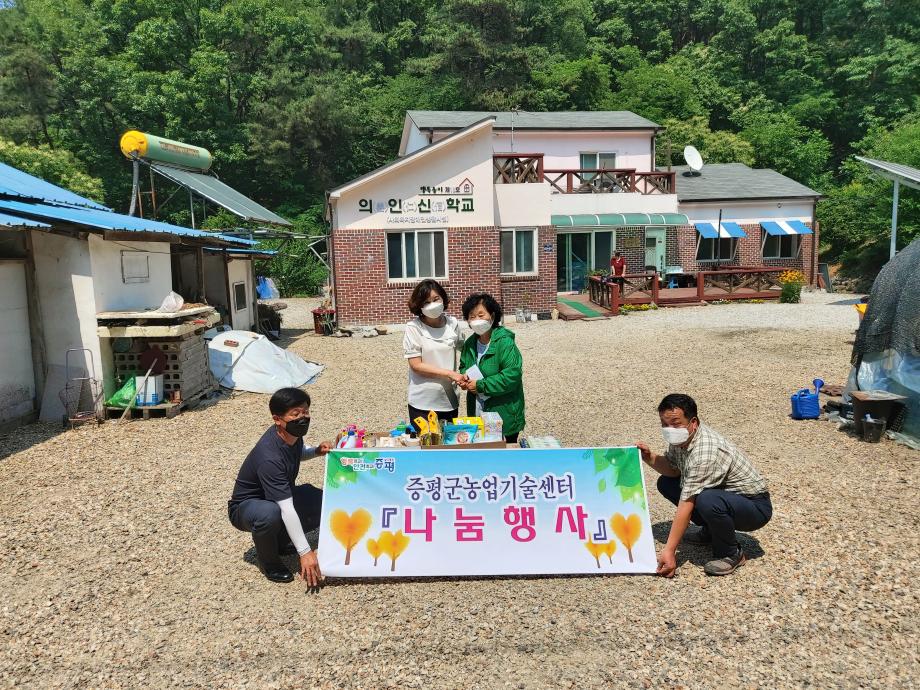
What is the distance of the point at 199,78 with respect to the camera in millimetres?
32688

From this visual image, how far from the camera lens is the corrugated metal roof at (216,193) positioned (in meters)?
13.3

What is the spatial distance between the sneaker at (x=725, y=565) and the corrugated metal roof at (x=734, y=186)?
827 inches

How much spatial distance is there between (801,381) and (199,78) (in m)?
32.0

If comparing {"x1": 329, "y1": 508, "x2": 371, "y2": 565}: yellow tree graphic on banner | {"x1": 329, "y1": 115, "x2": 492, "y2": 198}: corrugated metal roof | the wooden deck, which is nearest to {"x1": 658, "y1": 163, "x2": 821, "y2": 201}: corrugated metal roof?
the wooden deck

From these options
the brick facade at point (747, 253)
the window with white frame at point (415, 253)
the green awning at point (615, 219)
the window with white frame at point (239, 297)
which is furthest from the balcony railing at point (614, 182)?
the window with white frame at point (239, 297)

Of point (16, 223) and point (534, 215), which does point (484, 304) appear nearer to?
point (16, 223)

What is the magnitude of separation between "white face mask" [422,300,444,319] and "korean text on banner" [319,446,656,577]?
131 cm

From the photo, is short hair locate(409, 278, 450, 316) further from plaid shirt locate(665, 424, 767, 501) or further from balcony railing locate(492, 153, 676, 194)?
balcony railing locate(492, 153, 676, 194)

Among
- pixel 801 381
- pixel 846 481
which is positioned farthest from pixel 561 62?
pixel 846 481

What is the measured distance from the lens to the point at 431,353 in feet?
16.7

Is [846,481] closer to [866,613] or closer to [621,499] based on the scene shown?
[866,613]

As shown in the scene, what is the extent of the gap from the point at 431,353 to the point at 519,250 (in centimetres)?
1325

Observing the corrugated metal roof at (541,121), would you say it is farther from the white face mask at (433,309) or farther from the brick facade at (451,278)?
the white face mask at (433,309)

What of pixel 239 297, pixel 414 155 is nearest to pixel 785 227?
pixel 414 155
